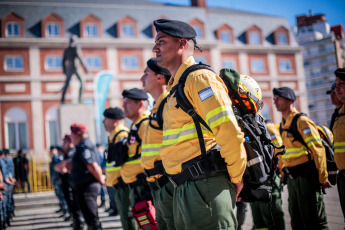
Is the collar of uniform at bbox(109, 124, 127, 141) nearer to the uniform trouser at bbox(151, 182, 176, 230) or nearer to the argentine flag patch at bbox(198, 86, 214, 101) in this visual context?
the uniform trouser at bbox(151, 182, 176, 230)

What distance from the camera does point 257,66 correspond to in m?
40.4

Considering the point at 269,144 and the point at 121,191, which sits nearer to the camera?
the point at 269,144

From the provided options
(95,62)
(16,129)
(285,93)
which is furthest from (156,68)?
(16,129)

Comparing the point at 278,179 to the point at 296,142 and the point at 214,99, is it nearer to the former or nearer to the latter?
the point at 296,142

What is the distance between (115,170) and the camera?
5.62 meters

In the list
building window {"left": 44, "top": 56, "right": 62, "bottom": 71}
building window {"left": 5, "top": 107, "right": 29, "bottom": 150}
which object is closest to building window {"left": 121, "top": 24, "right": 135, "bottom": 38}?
building window {"left": 44, "top": 56, "right": 62, "bottom": 71}

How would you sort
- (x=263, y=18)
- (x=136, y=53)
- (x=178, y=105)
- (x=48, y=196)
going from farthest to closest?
(x=263, y=18) → (x=136, y=53) → (x=48, y=196) → (x=178, y=105)

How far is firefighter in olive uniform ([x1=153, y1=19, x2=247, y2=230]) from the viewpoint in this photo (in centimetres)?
254

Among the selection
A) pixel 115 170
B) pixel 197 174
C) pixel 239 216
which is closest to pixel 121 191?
pixel 115 170

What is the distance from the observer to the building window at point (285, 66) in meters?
41.6

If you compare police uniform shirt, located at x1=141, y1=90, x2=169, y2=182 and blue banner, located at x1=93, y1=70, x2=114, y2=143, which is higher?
blue banner, located at x1=93, y1=70, x2=114, y2=143

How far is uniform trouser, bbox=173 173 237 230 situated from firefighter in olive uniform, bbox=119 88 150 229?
214 cm

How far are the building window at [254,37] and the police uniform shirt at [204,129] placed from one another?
40200 mm

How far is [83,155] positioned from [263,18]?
41.6 metres
